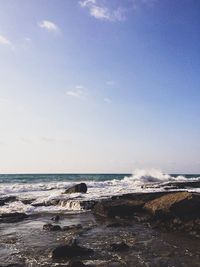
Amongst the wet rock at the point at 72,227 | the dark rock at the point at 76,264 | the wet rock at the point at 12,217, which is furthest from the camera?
the wet rock at the point at 12,217

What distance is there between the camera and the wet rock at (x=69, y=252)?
450 inches

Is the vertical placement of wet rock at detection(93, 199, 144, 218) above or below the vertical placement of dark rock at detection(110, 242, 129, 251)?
above

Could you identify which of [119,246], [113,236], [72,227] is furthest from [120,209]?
[119,246]

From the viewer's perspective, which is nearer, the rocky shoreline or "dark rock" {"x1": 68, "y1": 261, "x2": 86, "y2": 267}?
"dark rock" {"x1": 68, "y1": 261, "x2": 86, "y2": 267}

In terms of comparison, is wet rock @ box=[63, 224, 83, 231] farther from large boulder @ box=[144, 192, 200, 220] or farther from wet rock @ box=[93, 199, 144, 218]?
large boulder @ box=[144, 192, 200, 220]

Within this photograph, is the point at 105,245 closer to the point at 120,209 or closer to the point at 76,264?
the point at 76,264

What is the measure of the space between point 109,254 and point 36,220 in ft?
28.9

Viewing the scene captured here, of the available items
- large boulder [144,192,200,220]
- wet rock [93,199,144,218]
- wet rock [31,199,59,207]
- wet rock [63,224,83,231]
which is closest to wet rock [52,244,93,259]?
wet rock [63,224,83,231]

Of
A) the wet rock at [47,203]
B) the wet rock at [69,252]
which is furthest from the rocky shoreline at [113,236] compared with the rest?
the wet rock at [47,203]

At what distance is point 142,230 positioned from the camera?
16.2m

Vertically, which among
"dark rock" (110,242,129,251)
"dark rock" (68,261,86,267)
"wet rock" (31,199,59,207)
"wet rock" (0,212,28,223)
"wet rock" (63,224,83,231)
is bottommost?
"dark rock" (68,261,86,267)

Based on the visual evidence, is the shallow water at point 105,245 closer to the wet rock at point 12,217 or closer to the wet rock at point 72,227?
the wet rock at point 72,227

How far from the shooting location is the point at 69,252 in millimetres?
11609

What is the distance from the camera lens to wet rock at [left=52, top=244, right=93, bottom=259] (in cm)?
1143
